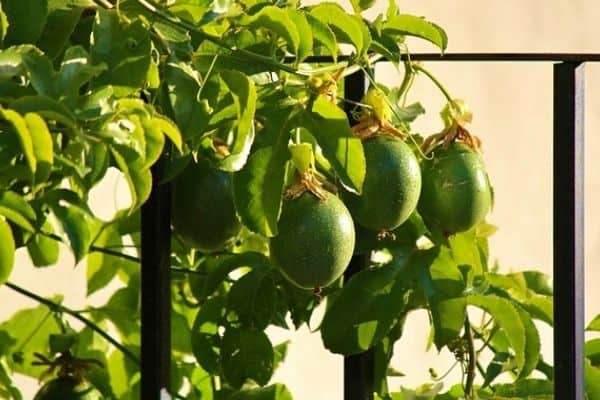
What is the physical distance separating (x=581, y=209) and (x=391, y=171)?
0.18 metres

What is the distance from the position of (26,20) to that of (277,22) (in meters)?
0.19

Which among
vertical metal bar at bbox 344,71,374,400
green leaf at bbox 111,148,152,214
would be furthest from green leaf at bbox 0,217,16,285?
vertical metal bar at bbox 344,71,374,400

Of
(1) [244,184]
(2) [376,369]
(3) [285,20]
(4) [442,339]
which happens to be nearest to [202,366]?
(2) [376,369]

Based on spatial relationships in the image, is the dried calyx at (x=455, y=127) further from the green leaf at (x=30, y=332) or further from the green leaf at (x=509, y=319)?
the green leaf at (x=30, y=332)

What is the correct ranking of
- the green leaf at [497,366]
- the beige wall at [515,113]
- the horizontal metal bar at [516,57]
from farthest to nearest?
the beige wall at [515,113]
the green leaf at [497,366]
the horizontal metal bar at [516,57]

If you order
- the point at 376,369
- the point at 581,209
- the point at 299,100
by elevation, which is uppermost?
the point at 299,100

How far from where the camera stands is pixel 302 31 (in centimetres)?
119

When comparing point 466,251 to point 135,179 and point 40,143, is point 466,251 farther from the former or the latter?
point 40,143

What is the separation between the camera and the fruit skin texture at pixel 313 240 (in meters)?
1.24

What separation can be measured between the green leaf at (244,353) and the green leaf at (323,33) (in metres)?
0.39

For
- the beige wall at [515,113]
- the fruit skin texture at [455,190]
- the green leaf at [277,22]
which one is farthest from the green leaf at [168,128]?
the beige wall at [515,113]

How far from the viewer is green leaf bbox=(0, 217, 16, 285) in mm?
1102

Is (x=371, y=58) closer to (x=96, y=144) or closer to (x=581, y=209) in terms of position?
(x=581, y=209)

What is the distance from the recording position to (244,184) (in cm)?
121
